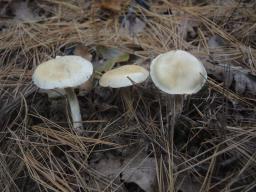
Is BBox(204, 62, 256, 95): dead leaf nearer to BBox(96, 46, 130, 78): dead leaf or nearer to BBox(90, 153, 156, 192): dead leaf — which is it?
BBox(96, 46, 130, 78): dead leaf

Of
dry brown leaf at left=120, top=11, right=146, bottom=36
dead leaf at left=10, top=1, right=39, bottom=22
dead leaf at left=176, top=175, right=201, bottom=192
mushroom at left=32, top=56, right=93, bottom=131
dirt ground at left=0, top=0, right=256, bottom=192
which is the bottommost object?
dead leaf at left=176, top=175, right=201, bottom=192

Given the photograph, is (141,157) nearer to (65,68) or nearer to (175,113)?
(175,113)

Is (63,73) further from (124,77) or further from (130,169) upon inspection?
(130,169)

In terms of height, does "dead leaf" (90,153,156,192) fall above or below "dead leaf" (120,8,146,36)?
below

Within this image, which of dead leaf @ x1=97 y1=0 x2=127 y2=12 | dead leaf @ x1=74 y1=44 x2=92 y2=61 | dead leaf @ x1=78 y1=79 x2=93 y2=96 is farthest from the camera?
dead leaf @ x1=97 y1=0 x2=127 y2=12

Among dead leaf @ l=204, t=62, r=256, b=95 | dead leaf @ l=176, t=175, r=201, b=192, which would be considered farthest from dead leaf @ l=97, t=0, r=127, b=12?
dead leaf @ l=176, t=175, r=201, b=192

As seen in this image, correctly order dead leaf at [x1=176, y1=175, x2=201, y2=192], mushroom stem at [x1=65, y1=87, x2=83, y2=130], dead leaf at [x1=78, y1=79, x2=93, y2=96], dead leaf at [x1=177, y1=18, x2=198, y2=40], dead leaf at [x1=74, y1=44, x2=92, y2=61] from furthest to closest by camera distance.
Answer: dead leaf at [x1=177, y1=18, x2=198, y2=40] < dead leaf at [x1=74, y1=44, x2=92, y2=61] < dead leaf at [x1=78, y1=79, x2=93, y2=96] < mushroom stem at [x1=65, y1=87, x2=83, y2=130] < dead leaf at [x1=176, y1=175, x2=201, y2=192]

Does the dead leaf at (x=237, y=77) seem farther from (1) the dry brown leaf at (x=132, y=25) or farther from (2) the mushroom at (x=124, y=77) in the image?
(1) the dry brown leaf at (x=132, y=25)
